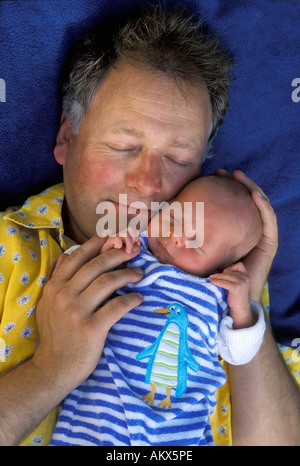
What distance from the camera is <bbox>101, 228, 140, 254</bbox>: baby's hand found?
1472 mm

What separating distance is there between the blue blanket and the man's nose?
0.44m

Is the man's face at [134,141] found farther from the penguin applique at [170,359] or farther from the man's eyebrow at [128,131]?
the penguin applique at [170,359]

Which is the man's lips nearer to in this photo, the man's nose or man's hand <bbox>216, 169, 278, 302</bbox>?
the man's nose

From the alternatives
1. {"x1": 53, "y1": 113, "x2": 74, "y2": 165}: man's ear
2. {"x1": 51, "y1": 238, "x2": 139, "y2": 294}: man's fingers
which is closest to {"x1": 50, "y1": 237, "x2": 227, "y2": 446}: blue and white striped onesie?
{"x1": 51, "y1": 238, "x2": 139, "y2": 294}: man's fingers

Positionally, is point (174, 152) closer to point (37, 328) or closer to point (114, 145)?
point (114, 145)

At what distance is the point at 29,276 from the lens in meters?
1.61

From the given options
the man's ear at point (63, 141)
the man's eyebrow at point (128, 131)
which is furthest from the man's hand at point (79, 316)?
the man's ear at point (63, 141)

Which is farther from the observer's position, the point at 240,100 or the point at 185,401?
the point at 240,100

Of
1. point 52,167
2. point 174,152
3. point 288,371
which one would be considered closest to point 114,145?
point 174,152

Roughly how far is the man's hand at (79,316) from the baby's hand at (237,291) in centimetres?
25

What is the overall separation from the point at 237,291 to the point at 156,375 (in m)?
0.34

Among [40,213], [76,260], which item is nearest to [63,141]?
[40,213]

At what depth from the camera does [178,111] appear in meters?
1.64

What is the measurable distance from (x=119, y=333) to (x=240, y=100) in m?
1.07
